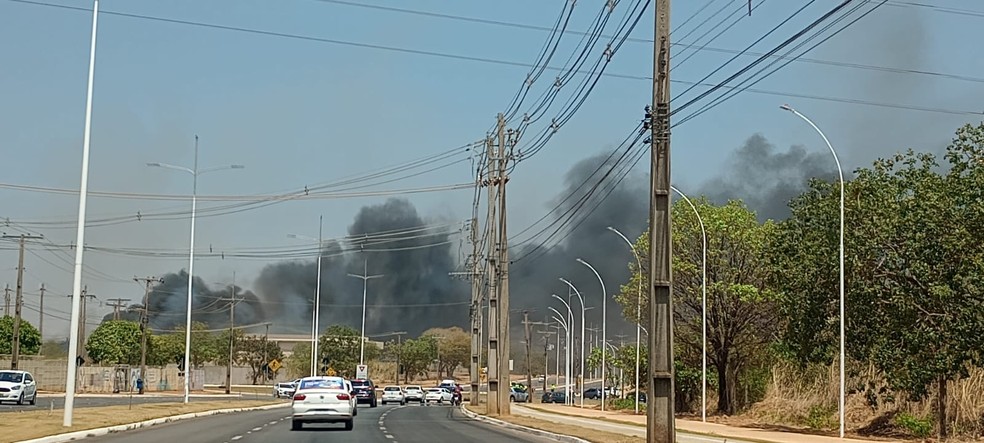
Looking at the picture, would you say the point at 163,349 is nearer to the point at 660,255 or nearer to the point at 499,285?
the point at 499,285

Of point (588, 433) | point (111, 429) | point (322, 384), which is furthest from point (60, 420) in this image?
point (588, 433)

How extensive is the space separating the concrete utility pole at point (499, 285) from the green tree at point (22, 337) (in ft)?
221

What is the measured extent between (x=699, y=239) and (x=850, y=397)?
56.2 ft

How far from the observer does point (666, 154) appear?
26719 millimetres

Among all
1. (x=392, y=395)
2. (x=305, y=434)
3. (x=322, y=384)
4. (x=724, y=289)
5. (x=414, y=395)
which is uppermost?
(x=724, y=289)

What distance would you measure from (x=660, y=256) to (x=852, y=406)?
26.5 meters

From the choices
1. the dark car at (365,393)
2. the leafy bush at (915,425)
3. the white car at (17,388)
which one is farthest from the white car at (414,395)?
the leafy bush at (915,425)

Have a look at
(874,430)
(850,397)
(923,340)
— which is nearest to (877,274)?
(923,340)

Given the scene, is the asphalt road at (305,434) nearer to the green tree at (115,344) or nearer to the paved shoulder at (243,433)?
the paved shoulder at (243,433)

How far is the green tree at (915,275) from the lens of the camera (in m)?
37.8

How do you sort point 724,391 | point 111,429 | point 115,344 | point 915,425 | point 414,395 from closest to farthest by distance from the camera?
point 111,429 → point 915,425 → point 724,391 → point 414,395 → point 115,344

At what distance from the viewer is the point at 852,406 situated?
49.2 m

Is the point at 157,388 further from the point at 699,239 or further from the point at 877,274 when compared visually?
the point at 877,274

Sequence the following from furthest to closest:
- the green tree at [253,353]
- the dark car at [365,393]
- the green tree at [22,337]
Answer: the green tree at [253,353], the green tree at [22,337], the dark car at [365,393]
